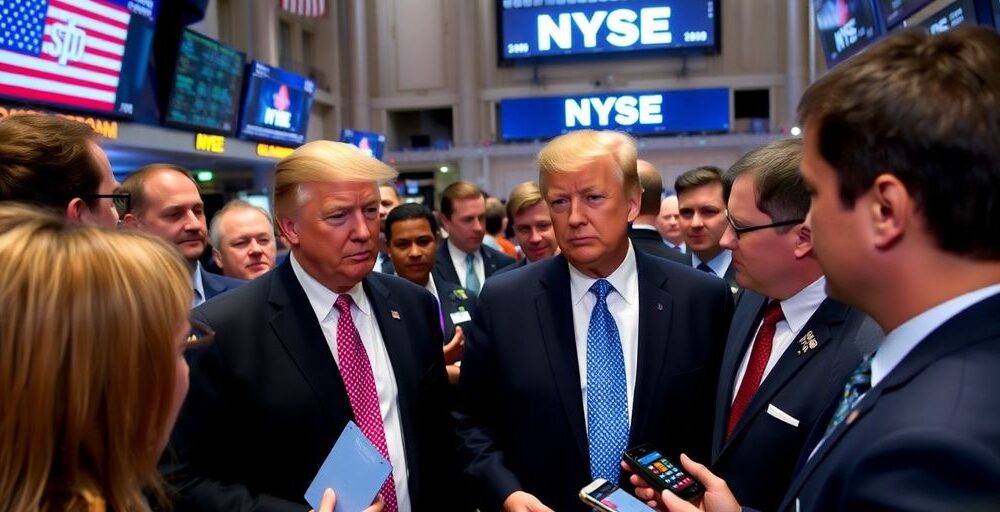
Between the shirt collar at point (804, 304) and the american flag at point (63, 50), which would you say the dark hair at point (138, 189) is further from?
the american flag at point (63, 50)

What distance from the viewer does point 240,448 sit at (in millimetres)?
1754

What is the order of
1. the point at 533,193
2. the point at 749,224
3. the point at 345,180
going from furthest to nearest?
the point at 533,193 → the point at 345,180 → the point at 749,224

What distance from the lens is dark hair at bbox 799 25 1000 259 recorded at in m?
0.82

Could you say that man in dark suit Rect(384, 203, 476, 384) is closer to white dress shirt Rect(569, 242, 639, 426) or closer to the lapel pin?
white dress shirt Rect(569, 242, 639, 426)

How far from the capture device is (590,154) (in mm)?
1938

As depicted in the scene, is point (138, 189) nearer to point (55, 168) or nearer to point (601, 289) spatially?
point (55, 168)

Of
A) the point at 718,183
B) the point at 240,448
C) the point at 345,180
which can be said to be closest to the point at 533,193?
the point at 718,183

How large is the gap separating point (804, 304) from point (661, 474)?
0.53 meters

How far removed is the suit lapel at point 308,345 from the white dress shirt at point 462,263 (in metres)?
2.97

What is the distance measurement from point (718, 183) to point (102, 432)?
3.12 meters

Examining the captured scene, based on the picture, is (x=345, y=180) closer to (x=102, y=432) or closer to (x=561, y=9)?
(x=102, y=432)

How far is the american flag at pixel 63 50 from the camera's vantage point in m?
4.85

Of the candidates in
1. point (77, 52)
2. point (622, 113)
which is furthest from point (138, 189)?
point (622, 113)

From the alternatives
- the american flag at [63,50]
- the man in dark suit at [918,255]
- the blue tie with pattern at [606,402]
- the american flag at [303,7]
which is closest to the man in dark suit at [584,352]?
the blue tie with pattern at [606,402]
